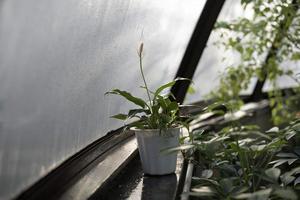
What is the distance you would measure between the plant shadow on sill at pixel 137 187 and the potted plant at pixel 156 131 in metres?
0.04

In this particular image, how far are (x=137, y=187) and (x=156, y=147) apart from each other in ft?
0.47

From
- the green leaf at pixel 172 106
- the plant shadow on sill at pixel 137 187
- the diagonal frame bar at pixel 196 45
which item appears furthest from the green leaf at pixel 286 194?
the diagonal frame bar at pixel 196 45

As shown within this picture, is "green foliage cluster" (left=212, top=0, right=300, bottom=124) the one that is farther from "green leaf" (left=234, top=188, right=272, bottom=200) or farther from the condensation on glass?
"green leaf" (left=234, top=188, right=272, bottom=200)

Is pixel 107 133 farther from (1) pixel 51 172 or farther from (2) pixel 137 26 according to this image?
(1) pixel 51 172

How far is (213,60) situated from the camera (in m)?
3.54

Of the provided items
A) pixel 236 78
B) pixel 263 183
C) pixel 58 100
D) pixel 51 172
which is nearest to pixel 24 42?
pixel 58 100

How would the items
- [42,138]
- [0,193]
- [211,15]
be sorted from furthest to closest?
1. [211,15]
2. [42,138]
3. [0,193]

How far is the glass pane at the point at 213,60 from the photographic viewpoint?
10.9 ft

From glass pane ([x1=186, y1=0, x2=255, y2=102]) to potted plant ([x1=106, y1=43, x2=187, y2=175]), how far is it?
1.86 meters

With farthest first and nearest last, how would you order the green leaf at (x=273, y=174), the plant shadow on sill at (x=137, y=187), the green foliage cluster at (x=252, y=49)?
the green foliage cluster at (x=252, y=49) < the plant shadow on sill at (x=137, y=187) < the green leaf at (x=273, y=174)

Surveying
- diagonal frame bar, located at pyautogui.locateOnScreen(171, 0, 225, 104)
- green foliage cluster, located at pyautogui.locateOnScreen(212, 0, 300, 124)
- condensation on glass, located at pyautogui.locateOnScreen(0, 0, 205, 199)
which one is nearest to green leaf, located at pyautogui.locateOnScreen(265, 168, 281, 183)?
condensation on glass, located at pyautogui.locateOnScreen(0, 0, 205, 199)

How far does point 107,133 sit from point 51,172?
0.60 metres

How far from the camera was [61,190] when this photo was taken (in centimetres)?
105

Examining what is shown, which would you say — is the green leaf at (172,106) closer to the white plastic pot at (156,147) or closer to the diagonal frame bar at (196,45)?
the white plastic pot at (156,147)
